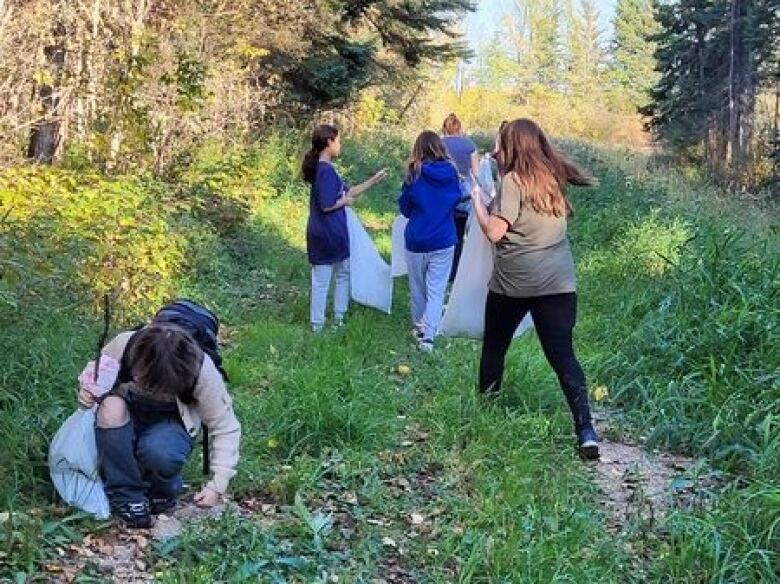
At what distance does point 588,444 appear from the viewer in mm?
4883

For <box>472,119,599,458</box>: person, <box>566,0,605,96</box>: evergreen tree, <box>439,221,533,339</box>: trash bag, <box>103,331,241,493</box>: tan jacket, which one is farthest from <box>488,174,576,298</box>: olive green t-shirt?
<box>566,0,605,96</box>: evergreen tree

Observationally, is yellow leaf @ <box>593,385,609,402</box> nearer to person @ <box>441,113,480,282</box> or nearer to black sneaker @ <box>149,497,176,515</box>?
person @ <box>441,113,480,282</box>

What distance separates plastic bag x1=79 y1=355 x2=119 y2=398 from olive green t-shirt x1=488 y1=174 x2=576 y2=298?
2.28 meters

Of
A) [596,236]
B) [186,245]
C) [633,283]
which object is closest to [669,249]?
[633,283]

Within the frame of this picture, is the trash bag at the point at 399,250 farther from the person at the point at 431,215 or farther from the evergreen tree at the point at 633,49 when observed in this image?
the evergreen tree at the point at 633,49

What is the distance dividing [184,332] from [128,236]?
9.98 ft

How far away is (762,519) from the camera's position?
12.3ft

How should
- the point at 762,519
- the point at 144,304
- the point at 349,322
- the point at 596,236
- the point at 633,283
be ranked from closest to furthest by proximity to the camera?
the point at 762,519 → the point at 144,304 → the point at 349,322 → the point at 633,283 → the point at 596,236

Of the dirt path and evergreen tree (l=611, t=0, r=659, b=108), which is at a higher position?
evergreen tree (l=611, t=0, r=659, b=108)

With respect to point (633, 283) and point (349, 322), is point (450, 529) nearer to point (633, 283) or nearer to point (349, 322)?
point (349, 322)

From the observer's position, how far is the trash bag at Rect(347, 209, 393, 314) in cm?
763

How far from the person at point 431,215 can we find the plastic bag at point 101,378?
3.48 meters

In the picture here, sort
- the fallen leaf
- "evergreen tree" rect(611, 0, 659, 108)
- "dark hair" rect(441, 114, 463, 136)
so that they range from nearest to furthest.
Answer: the fallen leaf, "dark hair" rect(441, 114, 463, 136), "evergreen tree" rect(611, 0, 659, 108)

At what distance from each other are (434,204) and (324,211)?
0.89 meters
